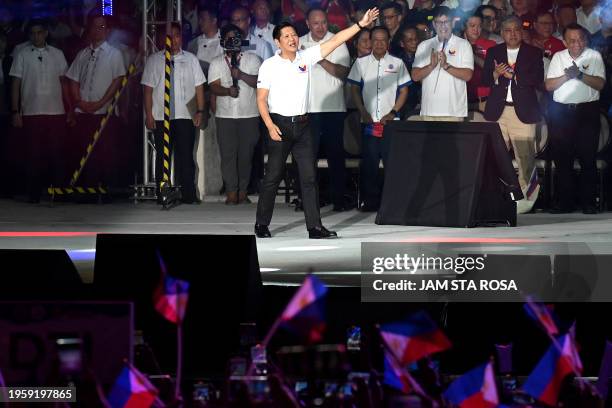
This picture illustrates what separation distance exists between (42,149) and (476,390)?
40.7ft

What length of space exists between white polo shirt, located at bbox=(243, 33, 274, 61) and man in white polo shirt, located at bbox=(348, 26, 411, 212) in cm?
122

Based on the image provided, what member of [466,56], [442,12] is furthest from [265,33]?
[466,56]

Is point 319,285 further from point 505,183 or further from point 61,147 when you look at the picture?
point 61,147

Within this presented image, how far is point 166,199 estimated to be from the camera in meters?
15.7

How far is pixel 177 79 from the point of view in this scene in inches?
626

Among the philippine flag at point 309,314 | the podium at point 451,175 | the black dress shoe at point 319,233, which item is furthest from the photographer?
the podium at point 451,175

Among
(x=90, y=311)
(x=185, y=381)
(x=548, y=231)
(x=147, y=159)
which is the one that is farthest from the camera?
(x=147, y=159)

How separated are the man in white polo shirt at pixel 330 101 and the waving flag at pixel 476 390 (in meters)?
10.2

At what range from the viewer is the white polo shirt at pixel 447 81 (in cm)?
1497

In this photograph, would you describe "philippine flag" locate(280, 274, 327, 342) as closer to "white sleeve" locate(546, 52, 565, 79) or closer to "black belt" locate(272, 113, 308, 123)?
"black belt" locate(272, 113, 308, 123)

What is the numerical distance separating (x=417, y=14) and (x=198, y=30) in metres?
2.76

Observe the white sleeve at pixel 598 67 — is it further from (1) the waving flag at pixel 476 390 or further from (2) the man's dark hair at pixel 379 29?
(1) the waving flag at pixel 476 390

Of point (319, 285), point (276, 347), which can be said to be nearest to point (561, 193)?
point (276, 347)

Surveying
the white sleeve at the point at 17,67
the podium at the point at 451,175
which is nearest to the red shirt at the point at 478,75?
the podium at the point at 451,175
